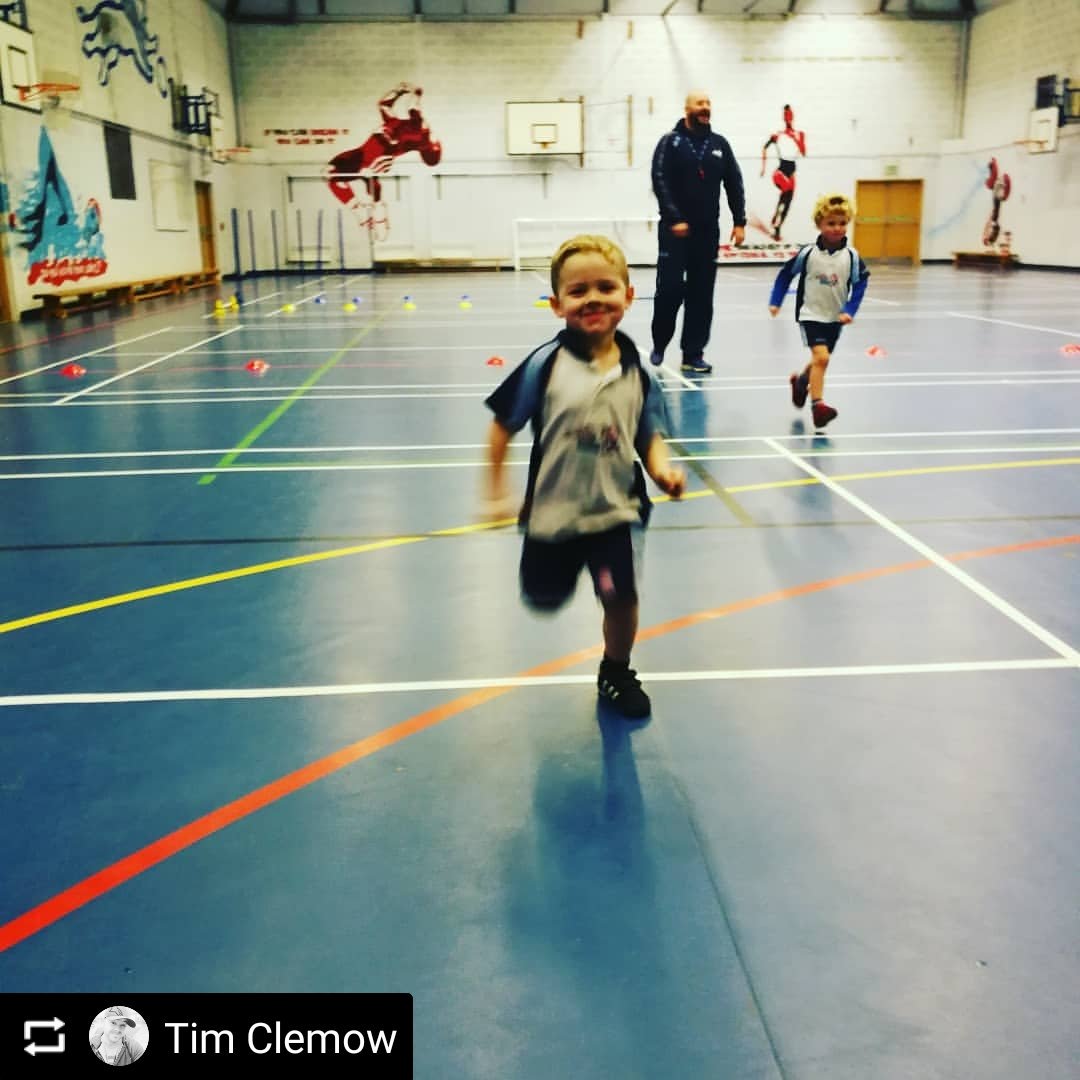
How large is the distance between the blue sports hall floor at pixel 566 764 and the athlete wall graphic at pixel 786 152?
2217 cm

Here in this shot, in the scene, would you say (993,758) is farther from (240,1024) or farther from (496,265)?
(496,265)

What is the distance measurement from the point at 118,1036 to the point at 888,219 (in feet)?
93.0

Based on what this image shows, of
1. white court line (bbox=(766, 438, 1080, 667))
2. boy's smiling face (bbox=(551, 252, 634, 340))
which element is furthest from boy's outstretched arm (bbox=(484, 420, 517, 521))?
white court line (bbox=(766, 438, 1080, 667))

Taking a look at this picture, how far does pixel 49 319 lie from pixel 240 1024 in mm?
14645

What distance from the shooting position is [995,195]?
24.4 meters

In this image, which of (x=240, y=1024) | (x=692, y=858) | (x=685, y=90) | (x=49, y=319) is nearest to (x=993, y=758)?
(x=692, y=858)

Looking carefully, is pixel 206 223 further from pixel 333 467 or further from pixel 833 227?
pixel 833 227

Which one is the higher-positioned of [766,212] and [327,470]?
[766,212]

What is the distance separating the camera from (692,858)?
1979 millimetres

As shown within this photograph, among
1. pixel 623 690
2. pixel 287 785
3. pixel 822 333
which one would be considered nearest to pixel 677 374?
pixel 822 333

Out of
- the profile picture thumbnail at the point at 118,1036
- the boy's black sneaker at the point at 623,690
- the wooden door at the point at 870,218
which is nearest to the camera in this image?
the profile picture thumbnail at the point at 118,1036

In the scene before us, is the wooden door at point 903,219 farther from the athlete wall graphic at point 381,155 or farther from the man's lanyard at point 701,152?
the man's lanyard at point 701,152

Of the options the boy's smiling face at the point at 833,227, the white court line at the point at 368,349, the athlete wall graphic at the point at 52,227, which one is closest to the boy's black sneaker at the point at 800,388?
the boy's smiling face at the point at 833,227

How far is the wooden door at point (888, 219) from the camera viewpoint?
1033 inches
